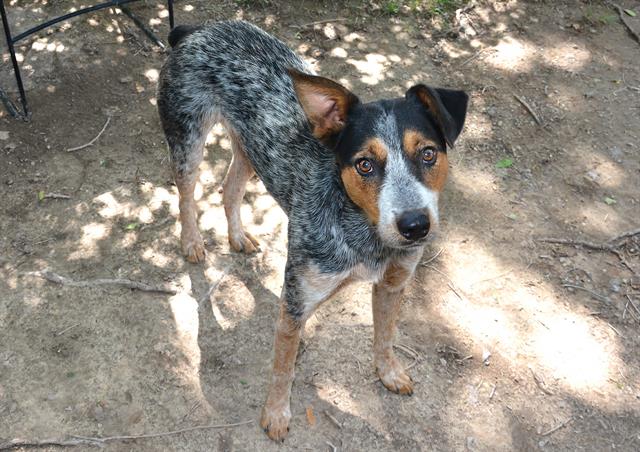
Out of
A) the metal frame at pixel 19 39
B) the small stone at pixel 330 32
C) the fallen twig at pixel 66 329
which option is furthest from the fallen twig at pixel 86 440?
the small stone at pixel 330 32

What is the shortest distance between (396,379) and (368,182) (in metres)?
1.97

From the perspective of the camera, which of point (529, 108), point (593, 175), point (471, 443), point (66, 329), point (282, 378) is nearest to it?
point (282, 378)

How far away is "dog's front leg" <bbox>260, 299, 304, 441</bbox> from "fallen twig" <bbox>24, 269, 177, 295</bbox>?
150 centimetres

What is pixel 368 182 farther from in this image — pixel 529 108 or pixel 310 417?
pixel 529 108

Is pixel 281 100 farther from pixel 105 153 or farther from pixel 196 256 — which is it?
pixel 105 153

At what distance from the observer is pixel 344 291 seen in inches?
233

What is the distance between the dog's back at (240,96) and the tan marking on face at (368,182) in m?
0.77

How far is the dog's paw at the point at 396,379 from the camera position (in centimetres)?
511

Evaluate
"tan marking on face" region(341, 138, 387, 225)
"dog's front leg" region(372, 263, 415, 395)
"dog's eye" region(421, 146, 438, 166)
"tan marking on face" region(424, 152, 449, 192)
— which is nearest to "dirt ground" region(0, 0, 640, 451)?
"dog's front leg" region(372, 263, 415, 395)

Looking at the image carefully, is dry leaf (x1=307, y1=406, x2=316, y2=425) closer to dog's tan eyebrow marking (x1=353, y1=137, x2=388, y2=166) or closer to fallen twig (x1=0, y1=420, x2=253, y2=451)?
fallen twig (x1=0, y1=420, x2=253, y2=451)

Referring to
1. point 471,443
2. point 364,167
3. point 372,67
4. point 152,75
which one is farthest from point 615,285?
point 152,75

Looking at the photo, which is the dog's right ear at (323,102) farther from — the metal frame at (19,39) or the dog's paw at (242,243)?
the metal frame at (19,39)

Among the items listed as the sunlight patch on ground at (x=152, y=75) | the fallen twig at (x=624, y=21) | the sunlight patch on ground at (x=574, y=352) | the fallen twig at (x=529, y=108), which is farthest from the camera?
the fallen twig at (x=624, y=21)

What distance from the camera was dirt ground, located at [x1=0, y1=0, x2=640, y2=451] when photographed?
495 centimetres
